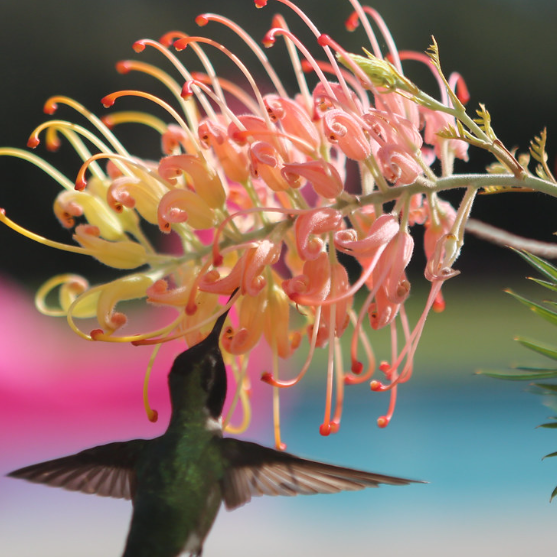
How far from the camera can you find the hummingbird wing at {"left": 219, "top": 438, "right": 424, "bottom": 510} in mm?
379

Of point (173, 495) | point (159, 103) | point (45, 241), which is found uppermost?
point (159, 103)

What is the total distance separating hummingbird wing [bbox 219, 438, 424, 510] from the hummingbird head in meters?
0.03

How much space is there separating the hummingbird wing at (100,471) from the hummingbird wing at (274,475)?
7 cm

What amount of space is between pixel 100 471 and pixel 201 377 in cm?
13

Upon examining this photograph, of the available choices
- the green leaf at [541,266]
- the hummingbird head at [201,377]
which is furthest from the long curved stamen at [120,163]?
the green leaf at [541,266]

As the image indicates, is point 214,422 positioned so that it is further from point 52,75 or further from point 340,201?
point 52,75

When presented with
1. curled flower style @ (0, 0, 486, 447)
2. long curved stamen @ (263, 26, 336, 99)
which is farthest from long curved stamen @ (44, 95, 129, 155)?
long curved stamen @ (263, 26, 336, 99)

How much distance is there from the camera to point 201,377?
0.41 m

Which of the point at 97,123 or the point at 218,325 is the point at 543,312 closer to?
the point at 218,325

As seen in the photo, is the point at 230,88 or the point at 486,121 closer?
the point at 486,121

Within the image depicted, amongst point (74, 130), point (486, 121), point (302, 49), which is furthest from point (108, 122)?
point (486, 121)

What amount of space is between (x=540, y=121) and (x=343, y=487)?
2.62 metres

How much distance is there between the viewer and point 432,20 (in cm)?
255

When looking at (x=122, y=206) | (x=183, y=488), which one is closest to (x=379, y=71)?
(x=122, y=206)
